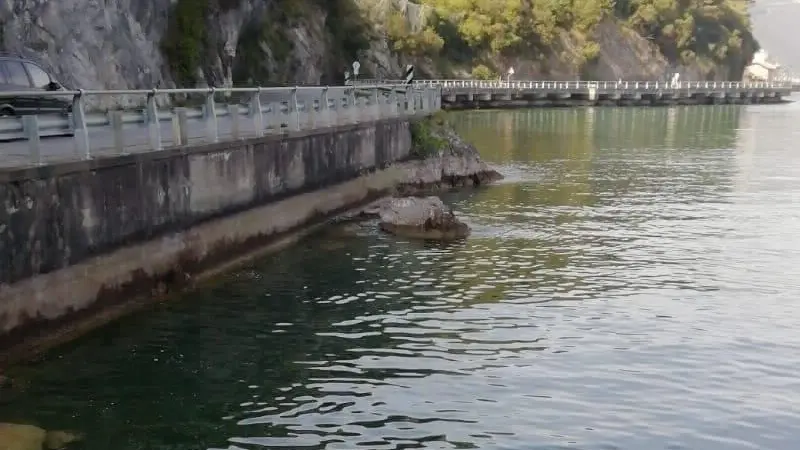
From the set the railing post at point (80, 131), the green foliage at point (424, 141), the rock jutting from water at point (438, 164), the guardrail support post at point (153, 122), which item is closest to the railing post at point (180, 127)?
the guardrail support post at point (153, 122)

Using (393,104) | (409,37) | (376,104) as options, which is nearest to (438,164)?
(393,104)

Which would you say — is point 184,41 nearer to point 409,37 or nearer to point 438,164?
point 438,164

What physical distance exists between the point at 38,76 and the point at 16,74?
0.66m

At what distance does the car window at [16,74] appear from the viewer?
1750cm

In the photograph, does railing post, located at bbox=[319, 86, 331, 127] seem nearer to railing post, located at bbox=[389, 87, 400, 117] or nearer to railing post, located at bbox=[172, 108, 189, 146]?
railing post, located at bbox=[389, 87, 400, 117]

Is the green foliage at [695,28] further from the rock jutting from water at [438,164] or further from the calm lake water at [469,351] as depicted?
the calm lake water at [469,351]

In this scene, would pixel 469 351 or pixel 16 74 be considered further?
pixel 16 74

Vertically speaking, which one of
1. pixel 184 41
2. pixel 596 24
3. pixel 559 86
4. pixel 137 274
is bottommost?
pixel 137 274

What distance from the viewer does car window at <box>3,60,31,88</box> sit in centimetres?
1750

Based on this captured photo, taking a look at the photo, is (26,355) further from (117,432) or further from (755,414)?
(755,414)

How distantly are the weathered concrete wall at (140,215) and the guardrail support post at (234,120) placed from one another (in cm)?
38

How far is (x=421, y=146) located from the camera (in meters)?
32.2

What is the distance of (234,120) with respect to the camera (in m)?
19.7

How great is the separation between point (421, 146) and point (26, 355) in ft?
71.5
